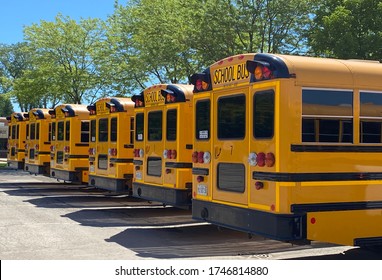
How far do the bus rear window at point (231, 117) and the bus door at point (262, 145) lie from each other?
244mm

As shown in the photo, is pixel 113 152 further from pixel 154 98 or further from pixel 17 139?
pixel 17 139

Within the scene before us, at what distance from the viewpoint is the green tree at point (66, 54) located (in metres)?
31.6

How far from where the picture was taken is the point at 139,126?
11.2m

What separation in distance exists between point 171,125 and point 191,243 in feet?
7.83

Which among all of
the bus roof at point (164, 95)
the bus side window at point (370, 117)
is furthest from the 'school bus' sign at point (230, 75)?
the bus roof at point (164, 95)

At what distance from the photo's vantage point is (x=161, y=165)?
10211 millimetres

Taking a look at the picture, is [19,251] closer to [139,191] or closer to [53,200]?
[139,191]

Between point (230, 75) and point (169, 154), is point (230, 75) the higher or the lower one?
the higher one

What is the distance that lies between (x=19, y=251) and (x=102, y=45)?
79.3ft

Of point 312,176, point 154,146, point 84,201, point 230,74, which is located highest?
point 230,74

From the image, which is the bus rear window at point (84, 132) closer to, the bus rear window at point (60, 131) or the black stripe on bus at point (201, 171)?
the bus rear window at point (60, 131)

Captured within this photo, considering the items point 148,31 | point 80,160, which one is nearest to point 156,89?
point 80,160

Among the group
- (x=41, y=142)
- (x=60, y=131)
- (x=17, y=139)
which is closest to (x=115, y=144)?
(x=60, y=131)

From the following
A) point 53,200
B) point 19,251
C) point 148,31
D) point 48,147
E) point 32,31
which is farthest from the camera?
point 32,31
